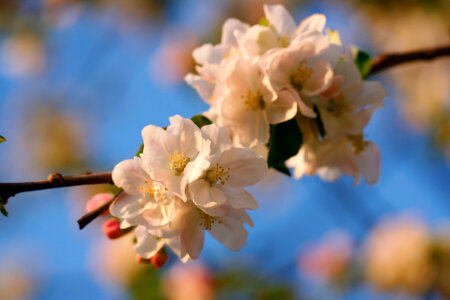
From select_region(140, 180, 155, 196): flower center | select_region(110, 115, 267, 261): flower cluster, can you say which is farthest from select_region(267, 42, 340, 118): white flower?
select_region(140, 180, 155, 196): flower center

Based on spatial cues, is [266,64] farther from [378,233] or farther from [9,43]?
[9,43]

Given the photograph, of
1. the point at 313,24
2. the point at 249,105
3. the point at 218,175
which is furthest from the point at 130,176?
the point at 313,24

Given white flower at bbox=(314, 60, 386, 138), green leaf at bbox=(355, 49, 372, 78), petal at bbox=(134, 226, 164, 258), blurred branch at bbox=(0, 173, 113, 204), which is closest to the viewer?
blurred branch at bbox=(0, 173, 113, 204)

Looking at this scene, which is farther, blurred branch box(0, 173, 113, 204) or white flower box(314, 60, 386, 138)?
white flower box(314, 60, 386, 138)

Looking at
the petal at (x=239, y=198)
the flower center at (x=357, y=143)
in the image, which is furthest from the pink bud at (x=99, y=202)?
the flower center at (x=357, y=143)

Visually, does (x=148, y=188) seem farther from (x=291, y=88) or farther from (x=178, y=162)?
(x=291, y=88)

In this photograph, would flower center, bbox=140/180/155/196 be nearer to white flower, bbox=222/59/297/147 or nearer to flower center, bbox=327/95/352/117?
white flower, bbox=222/59/297/147
